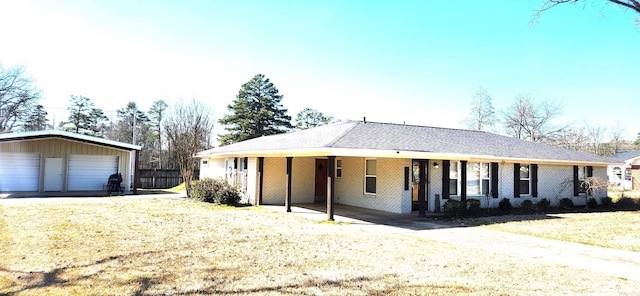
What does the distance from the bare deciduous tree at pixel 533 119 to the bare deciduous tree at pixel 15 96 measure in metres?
38.5

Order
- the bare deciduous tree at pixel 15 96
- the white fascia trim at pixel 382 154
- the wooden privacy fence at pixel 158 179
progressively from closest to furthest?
the white fascia trim at pixel 382 154 → the bare deciduous tree at pixel 15 96 → the wooden privacy fence at pixel 158 179

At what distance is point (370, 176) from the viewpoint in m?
13.8

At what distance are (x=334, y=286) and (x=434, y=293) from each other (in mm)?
1213

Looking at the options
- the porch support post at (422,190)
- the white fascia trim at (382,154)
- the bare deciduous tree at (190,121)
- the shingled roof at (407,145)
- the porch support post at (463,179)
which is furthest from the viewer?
the bare deciduous tree at (190,121)

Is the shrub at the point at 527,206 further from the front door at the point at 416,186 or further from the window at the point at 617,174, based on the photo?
the window at the point at 617,174

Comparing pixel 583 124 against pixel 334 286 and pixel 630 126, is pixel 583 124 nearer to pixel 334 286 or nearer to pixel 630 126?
pixel 630 126

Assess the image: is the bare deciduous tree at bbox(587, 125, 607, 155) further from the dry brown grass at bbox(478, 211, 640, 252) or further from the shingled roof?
the dry brown grass at bbox(478, 211, 640, 252)

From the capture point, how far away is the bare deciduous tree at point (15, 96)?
806 inches

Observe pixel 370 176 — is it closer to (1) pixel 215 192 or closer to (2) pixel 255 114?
(1) pixel 215 192

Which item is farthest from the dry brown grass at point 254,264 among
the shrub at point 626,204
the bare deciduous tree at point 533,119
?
the bare deciduous tree at point 533,119

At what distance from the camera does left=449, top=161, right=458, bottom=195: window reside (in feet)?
44.4

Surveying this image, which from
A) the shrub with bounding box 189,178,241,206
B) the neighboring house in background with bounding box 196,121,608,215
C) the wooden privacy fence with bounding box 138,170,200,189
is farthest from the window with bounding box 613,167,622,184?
the wooden privacy fence with bounding box 138,170,200,189

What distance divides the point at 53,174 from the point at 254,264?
17892 mm

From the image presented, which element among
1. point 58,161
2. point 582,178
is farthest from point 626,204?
point 58,161
